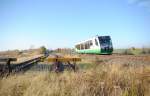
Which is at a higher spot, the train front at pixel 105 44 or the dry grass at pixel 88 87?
the train front at pixel 105 44

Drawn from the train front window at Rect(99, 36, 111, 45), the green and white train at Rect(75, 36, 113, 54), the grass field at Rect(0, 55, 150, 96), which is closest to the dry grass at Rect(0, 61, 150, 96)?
the grass field at Rect(0, 55, 150, 96)

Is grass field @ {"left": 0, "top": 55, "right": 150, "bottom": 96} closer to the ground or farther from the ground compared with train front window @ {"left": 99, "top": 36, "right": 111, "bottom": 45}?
closer to the ground

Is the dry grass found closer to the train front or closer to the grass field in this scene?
the grass field

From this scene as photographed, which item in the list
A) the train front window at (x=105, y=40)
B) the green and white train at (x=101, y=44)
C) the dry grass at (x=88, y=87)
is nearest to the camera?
the dry grass at (x=88, y=87)

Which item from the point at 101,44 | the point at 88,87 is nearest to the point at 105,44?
the point at 101,44

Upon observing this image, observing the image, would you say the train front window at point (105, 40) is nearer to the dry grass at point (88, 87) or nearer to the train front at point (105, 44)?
the train front at point (105, 44)

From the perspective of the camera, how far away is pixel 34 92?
692 centimetres

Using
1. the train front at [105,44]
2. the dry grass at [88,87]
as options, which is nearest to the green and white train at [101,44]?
the train front at [105,44]

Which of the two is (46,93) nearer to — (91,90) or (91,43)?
(91,90)

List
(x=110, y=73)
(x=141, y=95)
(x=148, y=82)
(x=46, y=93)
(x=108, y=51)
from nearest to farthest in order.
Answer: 1. (x=46, y=93)
2. (x=141, y=95)
3. (x=148, y=82)
4. (x=110, y=73)
5. (x=108, y=51)

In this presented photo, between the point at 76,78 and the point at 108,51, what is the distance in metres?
26.1

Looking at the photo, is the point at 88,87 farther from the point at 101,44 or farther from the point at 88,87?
the point at 101,44

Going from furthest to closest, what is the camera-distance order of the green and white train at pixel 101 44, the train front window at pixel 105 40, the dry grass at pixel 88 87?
1. the train front window at pixel 105 40
2. the green and white train at pixel 101 44
3. the dry grass at pixel 88 87

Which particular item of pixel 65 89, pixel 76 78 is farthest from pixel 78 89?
pixel 76 78
